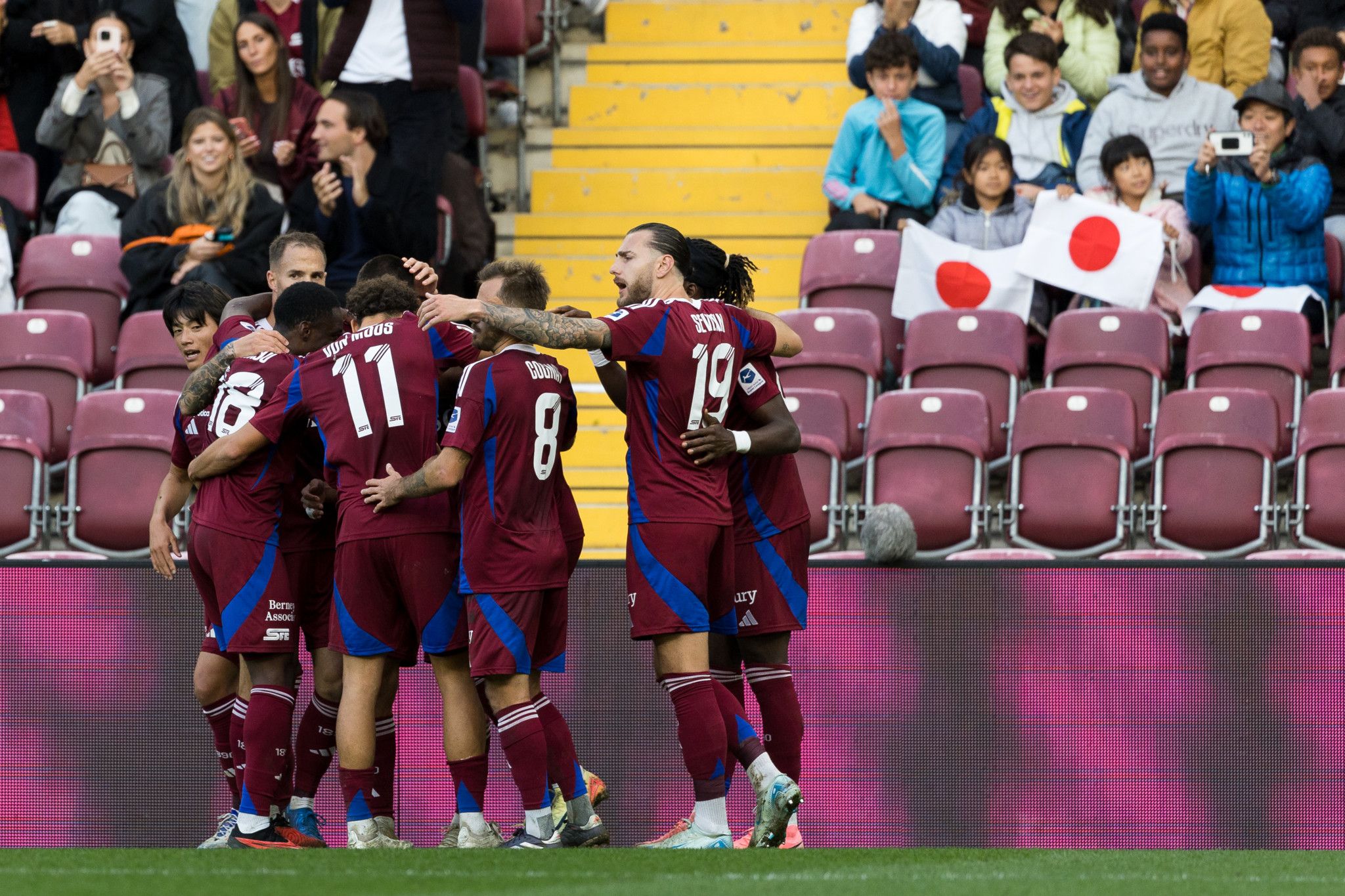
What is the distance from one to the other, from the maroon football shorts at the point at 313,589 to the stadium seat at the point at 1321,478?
14.3 ft

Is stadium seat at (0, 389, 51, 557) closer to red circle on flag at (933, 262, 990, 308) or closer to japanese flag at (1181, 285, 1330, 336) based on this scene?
red circle on flag at (933, 262, 990, 308)

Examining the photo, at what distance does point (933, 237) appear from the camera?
970 cm

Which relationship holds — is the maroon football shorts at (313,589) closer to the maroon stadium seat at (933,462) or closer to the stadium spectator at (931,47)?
the maroon stadium seat at (933,462)

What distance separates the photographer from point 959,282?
31.7ft

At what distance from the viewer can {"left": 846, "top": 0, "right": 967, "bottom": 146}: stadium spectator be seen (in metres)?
10.7

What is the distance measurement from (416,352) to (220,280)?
3895 millimetres

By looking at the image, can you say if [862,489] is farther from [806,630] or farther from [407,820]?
[407,820]

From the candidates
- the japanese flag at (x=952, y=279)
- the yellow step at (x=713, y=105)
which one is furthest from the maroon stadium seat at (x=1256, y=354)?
the yellow step at (x=713, y=105)

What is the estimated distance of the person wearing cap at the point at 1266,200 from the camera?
9.40 meters

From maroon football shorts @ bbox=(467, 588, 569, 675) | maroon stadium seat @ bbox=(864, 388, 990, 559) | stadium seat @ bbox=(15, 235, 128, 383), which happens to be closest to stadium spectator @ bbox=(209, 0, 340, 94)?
stadium seat @ bbox=(15, 235, 128, 383)

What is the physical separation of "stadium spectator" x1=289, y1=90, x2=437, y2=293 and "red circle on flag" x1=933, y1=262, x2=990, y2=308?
2576 mm

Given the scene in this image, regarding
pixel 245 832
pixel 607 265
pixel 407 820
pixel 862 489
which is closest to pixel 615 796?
pixel 407 820

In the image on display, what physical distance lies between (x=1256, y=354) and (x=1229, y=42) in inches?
104

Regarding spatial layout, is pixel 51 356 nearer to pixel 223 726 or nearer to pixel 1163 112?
pixel 223 726
